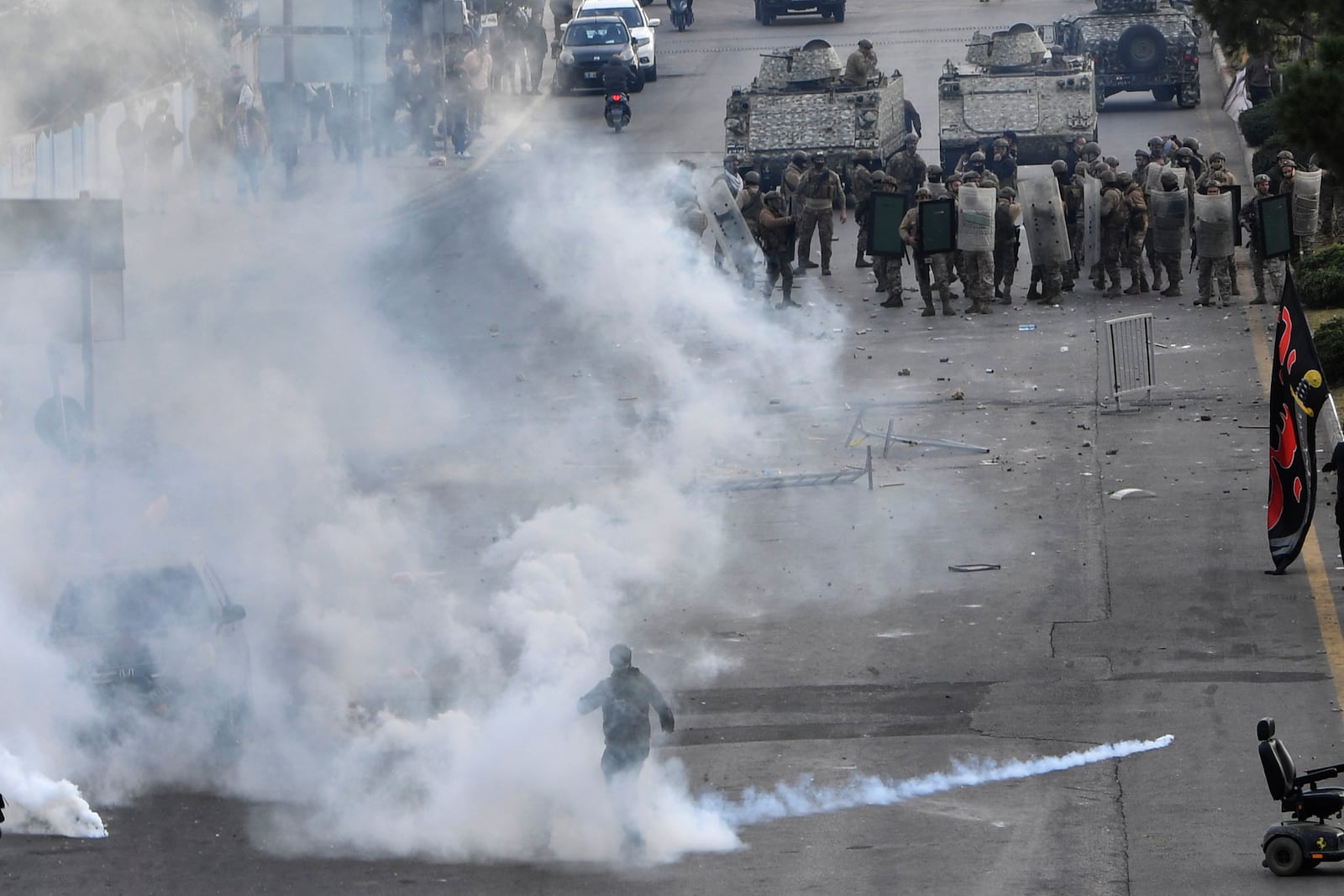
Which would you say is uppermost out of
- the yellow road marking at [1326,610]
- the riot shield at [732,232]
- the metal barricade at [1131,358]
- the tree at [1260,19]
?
the tree at [1260,19]

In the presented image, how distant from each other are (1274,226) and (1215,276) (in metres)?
0.97

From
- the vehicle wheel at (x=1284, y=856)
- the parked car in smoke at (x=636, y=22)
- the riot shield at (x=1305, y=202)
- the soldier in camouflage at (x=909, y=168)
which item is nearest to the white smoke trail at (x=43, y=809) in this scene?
the vehicle wheel at (x=1284, y=856)

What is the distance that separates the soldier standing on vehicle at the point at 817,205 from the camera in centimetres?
2439

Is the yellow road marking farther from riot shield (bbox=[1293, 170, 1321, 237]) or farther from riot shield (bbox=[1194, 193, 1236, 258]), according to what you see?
riot shield (bbox=[1293, 170, 1321, 237])

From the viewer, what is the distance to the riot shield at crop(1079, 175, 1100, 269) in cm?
2238

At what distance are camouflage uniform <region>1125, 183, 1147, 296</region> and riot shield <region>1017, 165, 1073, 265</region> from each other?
721mm

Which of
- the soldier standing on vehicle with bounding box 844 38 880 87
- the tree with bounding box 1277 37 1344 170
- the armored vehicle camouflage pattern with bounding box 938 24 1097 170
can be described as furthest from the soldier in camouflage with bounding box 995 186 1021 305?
the tree with bounding box 1277 37 1344 170

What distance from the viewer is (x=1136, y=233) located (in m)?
22.5

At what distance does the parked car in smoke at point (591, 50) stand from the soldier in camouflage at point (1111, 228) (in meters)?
17.6

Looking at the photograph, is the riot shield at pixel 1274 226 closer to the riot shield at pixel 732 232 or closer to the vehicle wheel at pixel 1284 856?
the riot shield at pixel 732 232

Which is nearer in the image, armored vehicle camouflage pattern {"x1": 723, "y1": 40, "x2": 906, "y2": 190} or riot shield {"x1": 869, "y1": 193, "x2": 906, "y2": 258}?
riot shield {"x1": 869, "y1": 193, "x2": 906, "y2": 258}

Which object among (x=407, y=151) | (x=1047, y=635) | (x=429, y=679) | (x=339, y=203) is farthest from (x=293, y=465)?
(x=407, y=151)

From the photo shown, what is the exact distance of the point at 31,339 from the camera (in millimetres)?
12938

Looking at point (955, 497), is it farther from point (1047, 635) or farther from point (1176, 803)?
point (1176, 803)
